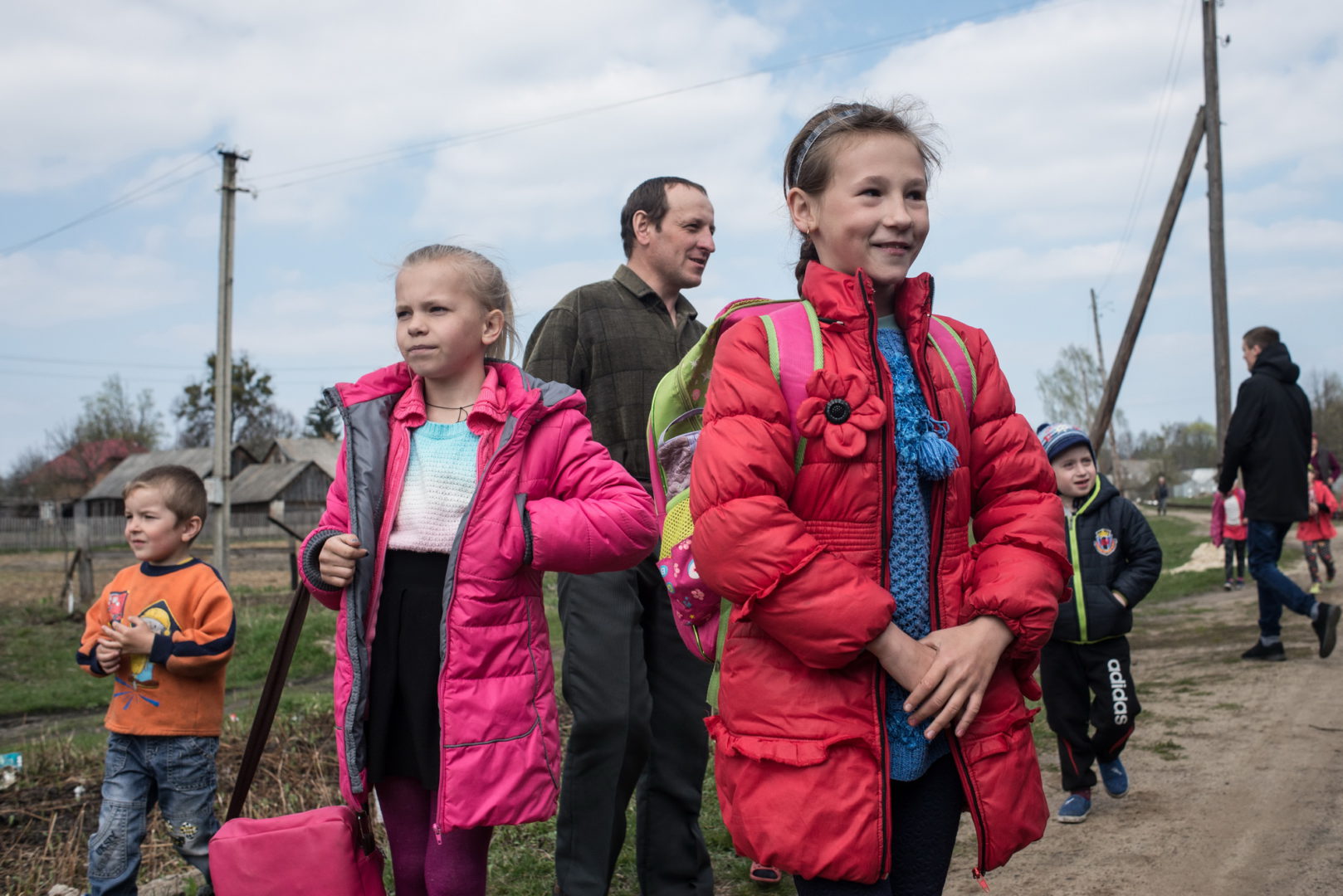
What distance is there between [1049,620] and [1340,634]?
26.1 ft

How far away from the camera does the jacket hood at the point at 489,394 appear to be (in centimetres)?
270

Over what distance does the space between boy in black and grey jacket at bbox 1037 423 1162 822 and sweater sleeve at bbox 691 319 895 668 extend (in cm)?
279

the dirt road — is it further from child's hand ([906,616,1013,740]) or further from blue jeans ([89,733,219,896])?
blue jeans ([89,733,219,896])

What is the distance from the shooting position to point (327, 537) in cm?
260

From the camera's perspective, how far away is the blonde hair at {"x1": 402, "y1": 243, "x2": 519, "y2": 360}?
2832 mm

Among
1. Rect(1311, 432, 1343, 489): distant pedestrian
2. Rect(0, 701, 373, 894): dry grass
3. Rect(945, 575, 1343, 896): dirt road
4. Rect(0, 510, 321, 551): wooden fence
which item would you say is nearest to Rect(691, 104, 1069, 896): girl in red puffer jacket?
Rect(945, 575, 1343, 896): dirt road

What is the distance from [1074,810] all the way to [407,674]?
298 cm

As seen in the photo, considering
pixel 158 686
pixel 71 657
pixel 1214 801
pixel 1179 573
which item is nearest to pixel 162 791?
pixel 158 686

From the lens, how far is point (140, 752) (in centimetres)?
355

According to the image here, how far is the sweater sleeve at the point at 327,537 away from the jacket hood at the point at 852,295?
117cm

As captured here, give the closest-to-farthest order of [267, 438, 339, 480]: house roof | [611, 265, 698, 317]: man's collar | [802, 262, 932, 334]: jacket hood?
[802, 262, 932, 334]: jacket hood → [611, 265, 698, 317]: man's collar → [267, 438, 339, 480]: house roof

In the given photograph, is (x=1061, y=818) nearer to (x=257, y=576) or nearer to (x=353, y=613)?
(x=353, y=613)

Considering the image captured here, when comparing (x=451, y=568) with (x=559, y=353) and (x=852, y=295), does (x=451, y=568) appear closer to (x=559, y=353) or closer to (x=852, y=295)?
(x=852, y=295)

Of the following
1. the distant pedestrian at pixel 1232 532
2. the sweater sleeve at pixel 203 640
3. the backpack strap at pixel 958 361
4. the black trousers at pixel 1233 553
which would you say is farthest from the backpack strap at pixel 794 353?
the black trousers at pixel 1233 553
